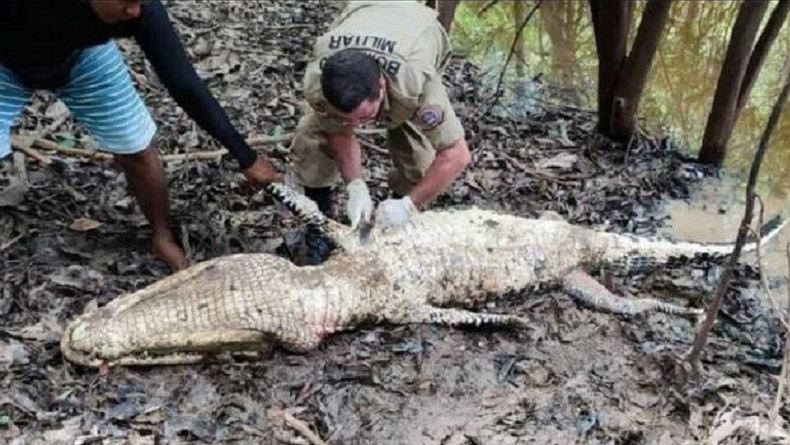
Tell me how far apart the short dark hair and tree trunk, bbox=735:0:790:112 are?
2.18 meters

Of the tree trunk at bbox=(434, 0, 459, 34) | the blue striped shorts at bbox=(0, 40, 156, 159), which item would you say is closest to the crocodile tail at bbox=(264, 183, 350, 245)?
the blue striped shorts at bbox=(0, 40, 156, 159)

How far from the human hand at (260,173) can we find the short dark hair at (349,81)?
1.60ft

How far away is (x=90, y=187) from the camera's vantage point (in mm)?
5121

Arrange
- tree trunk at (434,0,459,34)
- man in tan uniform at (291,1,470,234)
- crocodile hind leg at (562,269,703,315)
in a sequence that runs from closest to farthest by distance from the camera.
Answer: man in tan uniform at (291,1,470,234) < crocodile hind leg at (562,269,703,315) < tree trunk at (434,0,459,34)

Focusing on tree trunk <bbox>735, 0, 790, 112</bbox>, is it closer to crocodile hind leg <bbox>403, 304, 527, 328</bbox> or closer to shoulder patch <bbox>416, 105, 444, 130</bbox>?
shoulder patch <bbox>416, 105, 444, 130</bbox>

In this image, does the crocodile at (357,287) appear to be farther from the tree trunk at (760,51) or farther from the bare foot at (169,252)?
the tree trunk at (760,51)

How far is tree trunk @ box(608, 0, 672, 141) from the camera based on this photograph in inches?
232

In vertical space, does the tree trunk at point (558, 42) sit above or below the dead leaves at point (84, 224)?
below

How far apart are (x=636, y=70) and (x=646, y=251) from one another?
1568 mm

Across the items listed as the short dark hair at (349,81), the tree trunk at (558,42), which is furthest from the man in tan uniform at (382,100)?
the tree trunk at (558,42)

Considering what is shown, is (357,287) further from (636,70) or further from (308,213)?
(636,70)

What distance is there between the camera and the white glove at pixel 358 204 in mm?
4441

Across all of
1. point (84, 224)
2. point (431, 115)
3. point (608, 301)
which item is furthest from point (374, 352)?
point (84, 224)

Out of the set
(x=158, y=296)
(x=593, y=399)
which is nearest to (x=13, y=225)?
(x=158, y=296)
